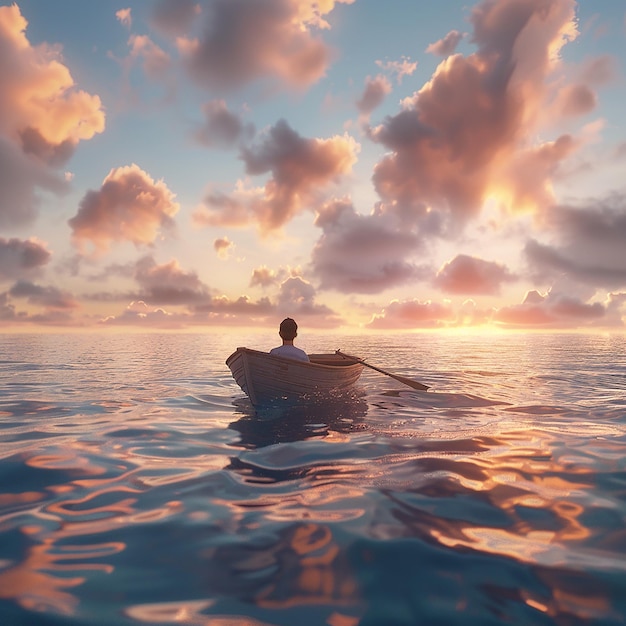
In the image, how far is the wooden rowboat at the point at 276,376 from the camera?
1134 cm

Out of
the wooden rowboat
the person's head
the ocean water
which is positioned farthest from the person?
the ocean water

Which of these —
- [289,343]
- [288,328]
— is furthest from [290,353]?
[288,328]

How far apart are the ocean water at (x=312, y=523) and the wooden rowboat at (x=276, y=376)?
195 cm

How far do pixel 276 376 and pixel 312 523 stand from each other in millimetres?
7384

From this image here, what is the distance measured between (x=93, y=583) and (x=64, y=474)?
11.1 feet

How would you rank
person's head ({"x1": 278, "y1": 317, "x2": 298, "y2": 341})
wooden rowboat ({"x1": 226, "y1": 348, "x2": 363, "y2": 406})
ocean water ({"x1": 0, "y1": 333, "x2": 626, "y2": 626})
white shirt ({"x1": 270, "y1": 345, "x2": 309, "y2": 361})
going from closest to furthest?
ocean water ({"x1": 0, "y1": 333, "x2": 626, "y2": 626}) < wooden rowboat ({"x1": 226, "y1": 348, "x2": 363, "y2": 406}) < white shirt ({"x1": 270, "y1": 345, "x2": 309, "y2": 361}) < person's head ({"x1": 278, "y1": 317, "x2": 298, "y2": 341})

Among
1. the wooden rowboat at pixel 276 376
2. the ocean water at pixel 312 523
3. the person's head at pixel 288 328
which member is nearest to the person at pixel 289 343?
the person's head at pixel 288 328

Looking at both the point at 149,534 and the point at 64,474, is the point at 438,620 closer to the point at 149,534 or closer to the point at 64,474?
the point at 149,534

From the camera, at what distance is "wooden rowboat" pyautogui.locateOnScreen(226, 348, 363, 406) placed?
11.3m

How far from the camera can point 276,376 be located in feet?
38.0

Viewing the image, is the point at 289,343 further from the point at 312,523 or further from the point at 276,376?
the point at 312,523

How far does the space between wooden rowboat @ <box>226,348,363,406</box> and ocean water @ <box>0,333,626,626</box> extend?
1.95m

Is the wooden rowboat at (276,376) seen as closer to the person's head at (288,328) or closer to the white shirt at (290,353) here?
the white shirt at (290,353)

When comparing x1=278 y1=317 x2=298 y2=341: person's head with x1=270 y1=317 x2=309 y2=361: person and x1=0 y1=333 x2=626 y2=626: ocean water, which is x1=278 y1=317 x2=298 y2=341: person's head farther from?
x1=0 y1=333 x2=626 y2=626: ocean water
